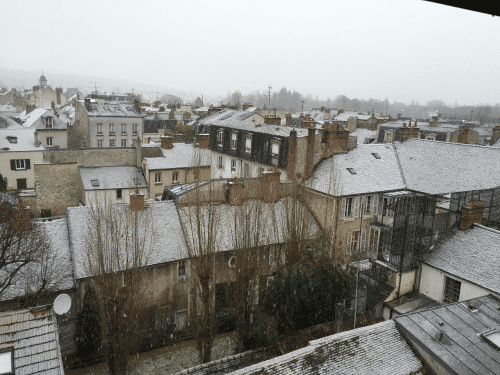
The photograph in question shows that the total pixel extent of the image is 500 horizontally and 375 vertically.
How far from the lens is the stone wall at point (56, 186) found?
3119 centimetres

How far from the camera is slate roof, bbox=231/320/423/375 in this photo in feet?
36.0

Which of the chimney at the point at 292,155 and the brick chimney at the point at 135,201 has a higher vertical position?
the chimney at the point at 292,155

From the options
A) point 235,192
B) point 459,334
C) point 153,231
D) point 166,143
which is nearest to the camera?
point 459,334

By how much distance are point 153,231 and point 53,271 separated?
4897 millimetres

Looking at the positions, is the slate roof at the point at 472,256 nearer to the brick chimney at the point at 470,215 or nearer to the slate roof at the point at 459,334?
the brick chimney at the point at 470,215

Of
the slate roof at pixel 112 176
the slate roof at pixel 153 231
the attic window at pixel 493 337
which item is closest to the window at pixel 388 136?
the slate roof at pixel 112 176

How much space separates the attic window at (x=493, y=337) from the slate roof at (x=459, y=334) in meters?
0.10

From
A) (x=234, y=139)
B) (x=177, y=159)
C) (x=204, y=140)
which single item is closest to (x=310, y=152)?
(x=234, y=139)

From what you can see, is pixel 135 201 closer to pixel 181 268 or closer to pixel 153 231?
pixel 153 231

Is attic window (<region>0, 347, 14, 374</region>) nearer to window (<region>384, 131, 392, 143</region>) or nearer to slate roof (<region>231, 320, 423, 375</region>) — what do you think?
slate roof (<region>231, 320, 423, 375</region>)

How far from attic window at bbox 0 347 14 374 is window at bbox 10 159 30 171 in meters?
36.4

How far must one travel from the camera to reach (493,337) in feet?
37.8

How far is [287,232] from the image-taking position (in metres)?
19.7

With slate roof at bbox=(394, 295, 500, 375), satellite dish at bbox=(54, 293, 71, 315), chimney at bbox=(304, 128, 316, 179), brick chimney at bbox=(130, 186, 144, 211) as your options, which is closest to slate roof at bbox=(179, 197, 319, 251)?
brick chimney at bbox=(130, 186, 144, 211)
